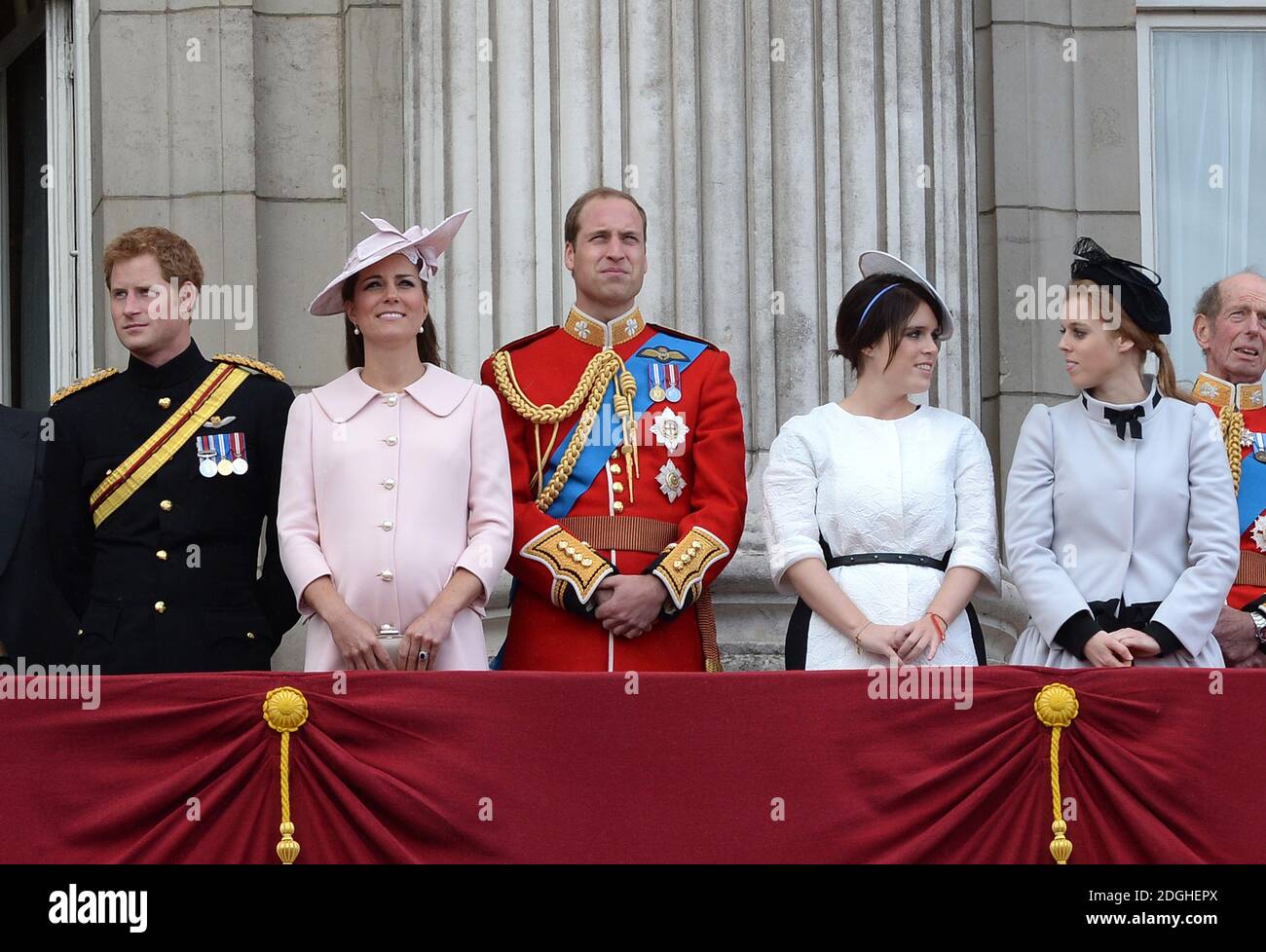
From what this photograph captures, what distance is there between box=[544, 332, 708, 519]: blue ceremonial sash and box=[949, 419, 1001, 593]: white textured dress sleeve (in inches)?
34.2

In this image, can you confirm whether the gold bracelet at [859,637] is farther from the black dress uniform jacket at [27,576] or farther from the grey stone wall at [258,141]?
the grey stone wall at [258,141]

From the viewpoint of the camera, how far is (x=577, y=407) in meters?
6.97

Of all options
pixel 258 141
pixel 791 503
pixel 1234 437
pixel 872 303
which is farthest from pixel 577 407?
pixel 258 141

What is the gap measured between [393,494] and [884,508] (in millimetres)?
1332

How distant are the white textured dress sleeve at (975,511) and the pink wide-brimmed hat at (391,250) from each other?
5.10ft

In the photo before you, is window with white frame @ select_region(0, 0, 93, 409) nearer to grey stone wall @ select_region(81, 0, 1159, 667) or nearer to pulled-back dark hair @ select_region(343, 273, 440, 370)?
grey stone wall @ select_region(81, 0, 1159, 667)

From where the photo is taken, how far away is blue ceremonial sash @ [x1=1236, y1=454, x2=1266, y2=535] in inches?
284

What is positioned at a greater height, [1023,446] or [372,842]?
[1023,446]

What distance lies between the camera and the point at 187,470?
660 centimetres

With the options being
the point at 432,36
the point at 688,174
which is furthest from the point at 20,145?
the point at 688,174

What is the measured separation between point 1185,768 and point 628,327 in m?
2.20

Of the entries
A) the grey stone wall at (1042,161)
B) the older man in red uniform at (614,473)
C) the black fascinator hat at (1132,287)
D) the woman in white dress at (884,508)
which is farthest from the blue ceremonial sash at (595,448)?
the grey stone wall at (1042,161)

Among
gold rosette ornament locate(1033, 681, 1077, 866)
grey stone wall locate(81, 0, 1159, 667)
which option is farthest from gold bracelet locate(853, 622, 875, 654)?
grey stone wall locate(81, 0, 1159, 667)
